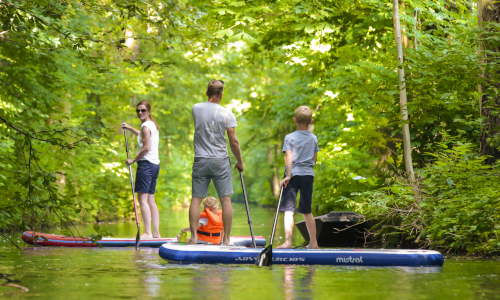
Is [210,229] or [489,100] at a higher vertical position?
[489,100]

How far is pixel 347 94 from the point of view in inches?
488

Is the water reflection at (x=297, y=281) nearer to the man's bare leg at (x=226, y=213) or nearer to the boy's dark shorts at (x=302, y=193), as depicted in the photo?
the boy's dark shorts at (x=302, y=193)

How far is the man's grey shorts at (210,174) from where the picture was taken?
794cm

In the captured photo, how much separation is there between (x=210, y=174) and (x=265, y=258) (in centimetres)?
150

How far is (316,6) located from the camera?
39.1 feet

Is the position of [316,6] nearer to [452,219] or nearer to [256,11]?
[256,11]

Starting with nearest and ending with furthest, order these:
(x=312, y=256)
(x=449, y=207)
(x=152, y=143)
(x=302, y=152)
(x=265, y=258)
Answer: (x=265, y=258) → (x=312, y=256) → (x=302, y=152) → (x=449, y=207) → (x=152, y=143)

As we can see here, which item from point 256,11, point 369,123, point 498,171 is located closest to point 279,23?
point 256,11

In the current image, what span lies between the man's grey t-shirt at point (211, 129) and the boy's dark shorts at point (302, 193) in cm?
87

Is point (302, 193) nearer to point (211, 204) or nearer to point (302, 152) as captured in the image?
point (302, 152)

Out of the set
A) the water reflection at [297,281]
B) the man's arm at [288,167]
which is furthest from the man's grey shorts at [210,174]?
the water reflection at [297,281]

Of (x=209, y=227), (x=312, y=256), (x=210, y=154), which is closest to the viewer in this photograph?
(x=312, y=256)

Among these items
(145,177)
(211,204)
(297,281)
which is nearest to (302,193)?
(211,204)

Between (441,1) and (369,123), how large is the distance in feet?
8.35
